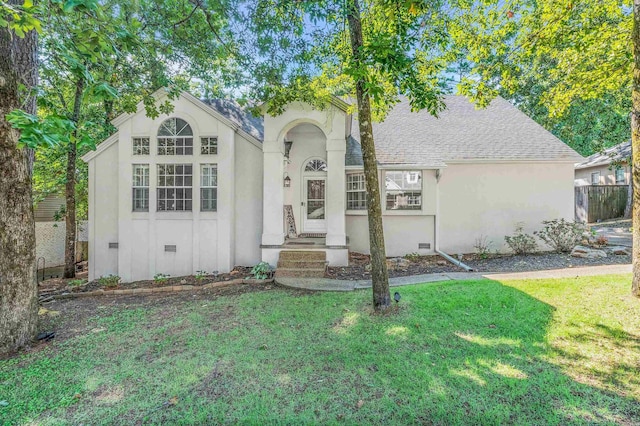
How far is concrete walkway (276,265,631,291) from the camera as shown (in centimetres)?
672

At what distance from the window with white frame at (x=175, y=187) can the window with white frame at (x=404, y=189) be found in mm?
6387

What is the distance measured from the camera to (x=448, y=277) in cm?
713

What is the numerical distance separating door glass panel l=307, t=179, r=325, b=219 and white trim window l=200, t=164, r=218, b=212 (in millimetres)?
3414

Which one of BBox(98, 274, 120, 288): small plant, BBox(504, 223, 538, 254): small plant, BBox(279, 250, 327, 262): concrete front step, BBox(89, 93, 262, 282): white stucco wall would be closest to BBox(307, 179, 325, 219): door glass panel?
BBox(279, 250, 327, 262): concrete front step

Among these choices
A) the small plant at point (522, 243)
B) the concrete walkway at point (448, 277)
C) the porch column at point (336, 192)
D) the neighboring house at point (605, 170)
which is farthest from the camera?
the neighboring house at point (605, 170)

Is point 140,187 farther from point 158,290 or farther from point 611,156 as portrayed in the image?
point 611,156

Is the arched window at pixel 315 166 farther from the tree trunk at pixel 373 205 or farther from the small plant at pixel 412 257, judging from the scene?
the tree trunk at pixel 373 205

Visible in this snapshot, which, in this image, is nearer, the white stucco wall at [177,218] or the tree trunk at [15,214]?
the tree trunk at [15,214]

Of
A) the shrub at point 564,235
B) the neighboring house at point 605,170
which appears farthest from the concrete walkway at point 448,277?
the neighboring house at point 605,170

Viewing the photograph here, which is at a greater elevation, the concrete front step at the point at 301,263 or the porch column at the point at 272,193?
the porch column at the point at 272,193

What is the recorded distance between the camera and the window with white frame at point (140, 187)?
29.1ft

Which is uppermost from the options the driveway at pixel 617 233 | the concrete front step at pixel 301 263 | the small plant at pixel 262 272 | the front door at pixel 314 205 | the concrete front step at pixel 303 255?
the front door at pixel 314 205

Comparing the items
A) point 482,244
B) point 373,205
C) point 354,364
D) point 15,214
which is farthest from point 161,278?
point 482,244

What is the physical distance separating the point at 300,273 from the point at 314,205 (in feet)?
12.5
